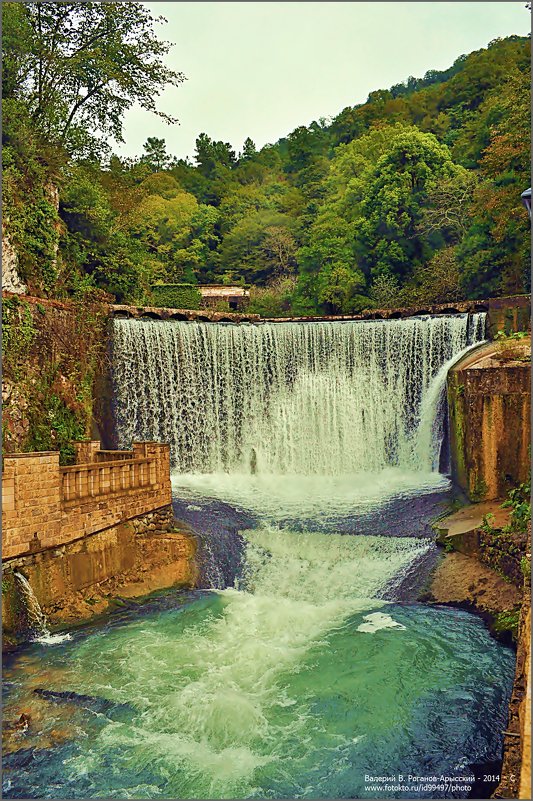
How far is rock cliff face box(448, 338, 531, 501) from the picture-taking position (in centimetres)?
1191

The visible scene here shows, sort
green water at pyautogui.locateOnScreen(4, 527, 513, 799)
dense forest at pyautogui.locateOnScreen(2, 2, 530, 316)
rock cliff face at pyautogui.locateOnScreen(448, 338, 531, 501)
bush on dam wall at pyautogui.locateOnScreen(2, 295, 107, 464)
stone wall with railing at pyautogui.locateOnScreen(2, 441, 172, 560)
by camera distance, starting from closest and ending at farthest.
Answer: green water at pyautogui.locateOnScreen(4, 527, 513, 799)
stone wall with railing at pyautogui.locateOnScreen(2, 441, 172, 560)
rock cliff face at pyautogui.locateOnScreen(448, 338, 531, 501)
bush on dam wall at pyautogui.locateOnScreen(2, 295, 107, 464)
dense forest at pyautogui.locateOnScreen(2, 2, 530, 316)

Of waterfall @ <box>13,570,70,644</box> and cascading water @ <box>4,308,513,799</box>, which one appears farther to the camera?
waterfall @ <box>13,570,70,644</box>

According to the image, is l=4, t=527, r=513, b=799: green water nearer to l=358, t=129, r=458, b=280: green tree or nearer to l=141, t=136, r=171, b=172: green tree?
l=358, t=129, r=458, b=280: green tree

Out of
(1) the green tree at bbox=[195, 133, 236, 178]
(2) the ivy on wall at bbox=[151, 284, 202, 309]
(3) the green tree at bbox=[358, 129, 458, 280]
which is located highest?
(1) the green tree at bbox=[195, 133, 236, 178]

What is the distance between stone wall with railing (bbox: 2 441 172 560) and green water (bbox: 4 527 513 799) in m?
1.40

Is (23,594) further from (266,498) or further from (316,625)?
(266,498)

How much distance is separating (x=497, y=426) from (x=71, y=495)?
7.51 m

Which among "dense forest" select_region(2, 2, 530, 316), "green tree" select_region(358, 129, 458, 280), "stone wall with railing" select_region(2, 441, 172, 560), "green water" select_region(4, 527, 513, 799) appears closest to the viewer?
"green water" select_region(4, 527, 513, 799)

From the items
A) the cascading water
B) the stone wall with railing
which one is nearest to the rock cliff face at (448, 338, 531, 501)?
the cascading water

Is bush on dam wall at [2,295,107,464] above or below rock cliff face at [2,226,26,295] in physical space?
below

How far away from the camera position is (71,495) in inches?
373

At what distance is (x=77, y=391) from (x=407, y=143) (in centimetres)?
1914

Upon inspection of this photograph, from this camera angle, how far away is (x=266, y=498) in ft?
49.9

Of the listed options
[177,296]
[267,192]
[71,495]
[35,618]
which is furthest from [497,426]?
[267,192]
